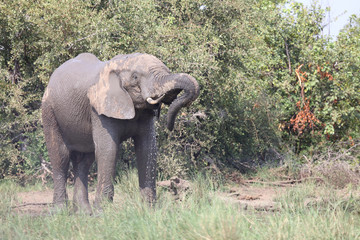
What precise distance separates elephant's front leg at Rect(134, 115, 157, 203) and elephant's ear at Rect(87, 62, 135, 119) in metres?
0.42

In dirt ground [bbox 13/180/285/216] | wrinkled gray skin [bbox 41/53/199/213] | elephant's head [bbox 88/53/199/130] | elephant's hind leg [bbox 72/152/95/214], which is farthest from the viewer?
elephant's hind leg [bbox 72/152/95/214]

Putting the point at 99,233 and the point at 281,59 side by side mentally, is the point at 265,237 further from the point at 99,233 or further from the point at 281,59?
the point at 281,59

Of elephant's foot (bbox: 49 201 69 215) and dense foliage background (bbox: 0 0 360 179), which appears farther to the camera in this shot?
dense foliage background (bbox: 0 0 360 179)

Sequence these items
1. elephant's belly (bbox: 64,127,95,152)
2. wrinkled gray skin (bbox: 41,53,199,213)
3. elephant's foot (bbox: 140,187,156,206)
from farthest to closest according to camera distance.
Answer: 1. elephant's belly (bbox: 64,127,95,152)
2. elephant's foot (bbox: 140,187,156,206)
3. wrinkled gray skin (bbox: 41,53,199,213)

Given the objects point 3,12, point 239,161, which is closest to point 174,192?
point 239,161

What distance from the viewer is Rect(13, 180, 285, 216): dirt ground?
6.88 meters

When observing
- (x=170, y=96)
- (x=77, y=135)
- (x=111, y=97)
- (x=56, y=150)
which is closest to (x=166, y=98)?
(x=170, y=96)

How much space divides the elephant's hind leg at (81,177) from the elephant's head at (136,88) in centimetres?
147

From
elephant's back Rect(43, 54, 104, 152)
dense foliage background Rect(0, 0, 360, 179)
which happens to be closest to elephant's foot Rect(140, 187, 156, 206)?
elephant's back Rect(43, 54, 104, 152)

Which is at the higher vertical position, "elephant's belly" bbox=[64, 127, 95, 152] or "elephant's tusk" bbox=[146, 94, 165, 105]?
"elephant's tusk" bbox=[146, 94, 165, 105]

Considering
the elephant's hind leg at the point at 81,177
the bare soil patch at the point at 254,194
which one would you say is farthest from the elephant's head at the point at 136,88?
the bare soil patch at the point at 254,194

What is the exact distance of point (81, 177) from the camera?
287 inches

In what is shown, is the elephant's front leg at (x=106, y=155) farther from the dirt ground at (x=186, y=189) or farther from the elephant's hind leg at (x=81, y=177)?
the elephant's hind leg at (x=81, y=177)

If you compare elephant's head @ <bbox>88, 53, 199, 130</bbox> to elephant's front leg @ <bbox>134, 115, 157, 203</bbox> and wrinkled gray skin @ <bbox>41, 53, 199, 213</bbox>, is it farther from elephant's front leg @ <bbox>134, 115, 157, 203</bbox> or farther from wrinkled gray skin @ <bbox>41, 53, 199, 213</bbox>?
elephant's front leg @ <bbox>134, 115, 157, 203</bbox>
